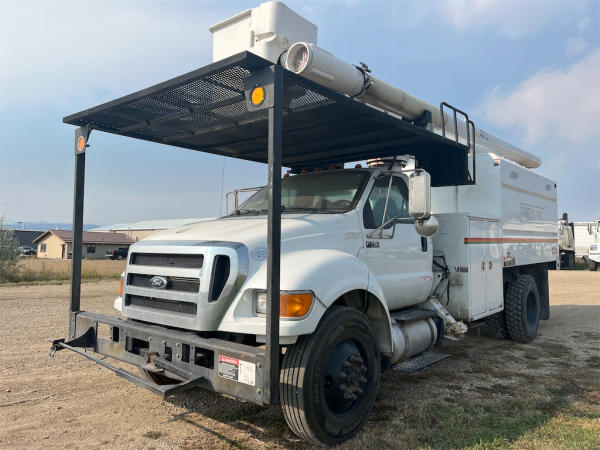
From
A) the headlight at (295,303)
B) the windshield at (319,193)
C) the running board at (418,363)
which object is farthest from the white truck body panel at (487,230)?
the headlight at (295,303)

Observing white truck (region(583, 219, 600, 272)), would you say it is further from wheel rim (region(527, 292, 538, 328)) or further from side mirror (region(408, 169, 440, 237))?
side mirror (region(408, 169, 440, 237))

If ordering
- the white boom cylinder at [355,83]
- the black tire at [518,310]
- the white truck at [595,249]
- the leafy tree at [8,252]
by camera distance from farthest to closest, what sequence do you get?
the white truck at [595,249]
the leafy tree at [8,252]
the black tire at [518,310]
the white boom cylinder at [355,83]

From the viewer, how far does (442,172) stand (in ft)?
20.9

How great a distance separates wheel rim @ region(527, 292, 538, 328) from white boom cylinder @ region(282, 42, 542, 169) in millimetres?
2685

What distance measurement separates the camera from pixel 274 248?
311cm

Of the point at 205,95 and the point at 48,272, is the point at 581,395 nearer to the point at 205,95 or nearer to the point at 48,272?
the point at 205,95

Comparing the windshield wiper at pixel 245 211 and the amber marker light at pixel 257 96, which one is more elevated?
the amber marker light at pixel 257 96

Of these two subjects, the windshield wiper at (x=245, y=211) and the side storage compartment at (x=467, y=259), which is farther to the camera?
the side storage compartment at (x=467, y=259)

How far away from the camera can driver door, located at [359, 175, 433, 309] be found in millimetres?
4520

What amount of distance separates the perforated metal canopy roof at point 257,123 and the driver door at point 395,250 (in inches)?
27.3

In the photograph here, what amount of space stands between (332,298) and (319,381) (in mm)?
601

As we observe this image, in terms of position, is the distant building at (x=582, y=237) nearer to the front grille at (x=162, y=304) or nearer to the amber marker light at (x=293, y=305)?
the amber marker light at (x=293, y=305)

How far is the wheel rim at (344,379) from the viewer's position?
3.45m

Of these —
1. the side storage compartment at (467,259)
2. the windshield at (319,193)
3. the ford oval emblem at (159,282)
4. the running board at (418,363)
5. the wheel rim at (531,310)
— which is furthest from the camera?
the wheel rim at (531,310)
